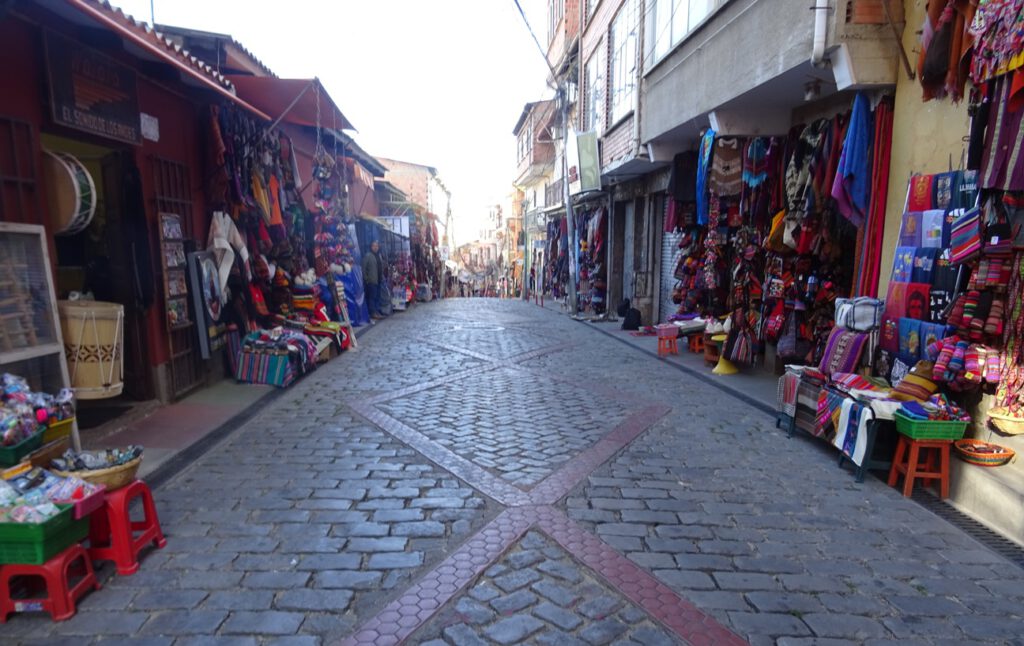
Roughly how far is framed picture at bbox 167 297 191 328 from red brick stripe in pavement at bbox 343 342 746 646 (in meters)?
3.39

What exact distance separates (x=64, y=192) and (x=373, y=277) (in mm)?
11247

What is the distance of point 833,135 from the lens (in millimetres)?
6738

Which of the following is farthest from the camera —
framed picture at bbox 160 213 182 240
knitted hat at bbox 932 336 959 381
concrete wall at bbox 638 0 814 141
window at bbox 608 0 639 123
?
window at bbox 608 0 639 123

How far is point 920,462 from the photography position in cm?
485

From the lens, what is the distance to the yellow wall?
5.16 meters

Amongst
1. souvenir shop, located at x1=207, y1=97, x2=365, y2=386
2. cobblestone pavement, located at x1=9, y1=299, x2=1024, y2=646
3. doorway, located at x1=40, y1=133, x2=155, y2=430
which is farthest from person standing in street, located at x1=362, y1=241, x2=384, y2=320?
cobblestone pavement, located at x1=9, y1=299, x2=1024, y2=646

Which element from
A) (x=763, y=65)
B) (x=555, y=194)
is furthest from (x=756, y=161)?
(x=555, y=194)

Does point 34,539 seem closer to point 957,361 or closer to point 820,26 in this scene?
point 957,361

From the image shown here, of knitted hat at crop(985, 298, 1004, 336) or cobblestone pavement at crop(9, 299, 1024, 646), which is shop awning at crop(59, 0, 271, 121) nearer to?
cobblestone pavement at crop(9, 299, 1024, 646)

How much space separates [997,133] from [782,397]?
3.11m

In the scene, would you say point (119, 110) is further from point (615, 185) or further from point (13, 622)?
point (615, 185)

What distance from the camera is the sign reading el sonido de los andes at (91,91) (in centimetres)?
507

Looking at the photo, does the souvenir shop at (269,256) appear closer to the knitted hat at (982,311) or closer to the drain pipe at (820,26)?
the drain pipe at (820,26)

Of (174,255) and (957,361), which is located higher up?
(174,255)
